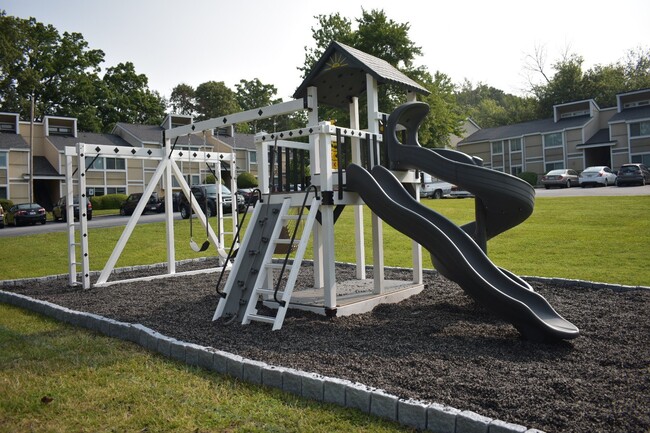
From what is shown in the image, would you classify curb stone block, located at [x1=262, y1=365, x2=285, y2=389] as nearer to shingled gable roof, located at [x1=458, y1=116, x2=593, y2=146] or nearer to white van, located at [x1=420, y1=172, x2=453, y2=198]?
Result: white van, located at [x1=420, y1=172, x2=453, y2=198]

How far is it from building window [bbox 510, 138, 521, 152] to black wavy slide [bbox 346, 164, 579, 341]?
5344cm

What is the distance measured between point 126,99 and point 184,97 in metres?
13.9

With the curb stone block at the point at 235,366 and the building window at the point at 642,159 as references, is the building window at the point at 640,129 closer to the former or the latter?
the building window at the point at 642,159

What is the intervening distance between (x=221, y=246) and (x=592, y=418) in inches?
364

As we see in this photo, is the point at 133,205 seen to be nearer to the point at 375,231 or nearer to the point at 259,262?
the point at 259,262

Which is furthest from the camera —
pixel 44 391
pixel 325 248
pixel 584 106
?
pixel 584 106

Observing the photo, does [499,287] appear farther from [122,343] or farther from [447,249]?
[122,343]

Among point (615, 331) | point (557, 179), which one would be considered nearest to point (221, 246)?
point (615, 331)

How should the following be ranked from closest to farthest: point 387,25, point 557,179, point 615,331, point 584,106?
point 615,331 < point 387,25 < point 557,179 < point 584,106

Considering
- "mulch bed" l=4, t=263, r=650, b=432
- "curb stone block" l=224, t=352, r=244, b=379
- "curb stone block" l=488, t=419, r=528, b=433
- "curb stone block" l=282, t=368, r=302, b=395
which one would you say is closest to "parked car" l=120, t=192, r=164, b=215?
"mulch bed" l=4, t=263, r=650, b=432

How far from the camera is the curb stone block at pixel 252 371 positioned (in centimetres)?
465

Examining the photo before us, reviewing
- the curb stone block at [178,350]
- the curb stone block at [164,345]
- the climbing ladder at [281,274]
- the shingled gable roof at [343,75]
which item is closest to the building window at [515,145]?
the shingled gable roof at [343,75]

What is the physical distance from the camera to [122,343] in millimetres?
6004

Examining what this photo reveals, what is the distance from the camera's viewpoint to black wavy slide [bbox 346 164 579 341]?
5.46m
